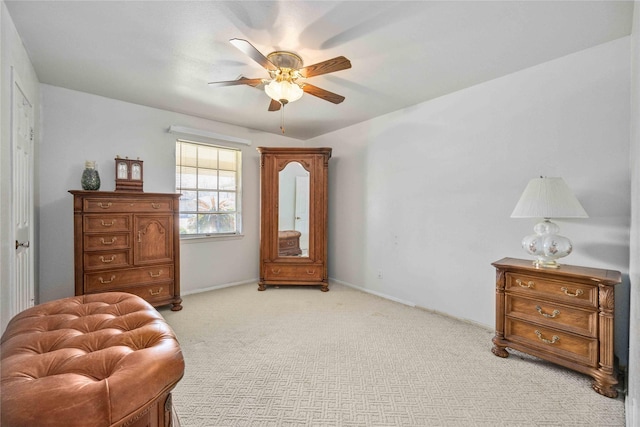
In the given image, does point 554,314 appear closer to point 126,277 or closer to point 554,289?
point 554,289

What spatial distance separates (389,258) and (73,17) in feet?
12.0

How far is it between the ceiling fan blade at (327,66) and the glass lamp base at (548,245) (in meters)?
1.92

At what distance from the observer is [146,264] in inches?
116

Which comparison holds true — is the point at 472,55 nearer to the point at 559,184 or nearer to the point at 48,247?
the point at 559,184

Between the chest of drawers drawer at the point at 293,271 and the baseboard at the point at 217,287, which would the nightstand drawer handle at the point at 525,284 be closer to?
the chest of drawers drawer at the point at 293,271

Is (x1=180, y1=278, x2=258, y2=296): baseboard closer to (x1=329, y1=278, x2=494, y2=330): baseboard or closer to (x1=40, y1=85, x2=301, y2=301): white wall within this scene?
(x1=40, y1=85, x2=301, y2=301): white wall

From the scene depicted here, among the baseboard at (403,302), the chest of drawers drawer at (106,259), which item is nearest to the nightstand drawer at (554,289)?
the baseboard at (403,302)

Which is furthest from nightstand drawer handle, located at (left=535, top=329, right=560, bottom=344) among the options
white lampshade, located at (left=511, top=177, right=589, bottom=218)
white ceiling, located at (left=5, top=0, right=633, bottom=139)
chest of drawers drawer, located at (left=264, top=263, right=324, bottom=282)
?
chest of drawers drawer, located at (left=264, top=263, right=324, bottom=282)

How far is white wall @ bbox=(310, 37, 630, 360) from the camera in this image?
2.06 meters

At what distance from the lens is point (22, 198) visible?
2232mm

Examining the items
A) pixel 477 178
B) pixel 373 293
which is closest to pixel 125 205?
pixel 373 293

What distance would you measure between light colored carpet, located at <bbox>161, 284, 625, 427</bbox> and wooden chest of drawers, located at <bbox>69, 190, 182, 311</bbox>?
469 mm

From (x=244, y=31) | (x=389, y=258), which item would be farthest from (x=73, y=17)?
(x=389, y=258)

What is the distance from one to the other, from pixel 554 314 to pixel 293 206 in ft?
9.84
